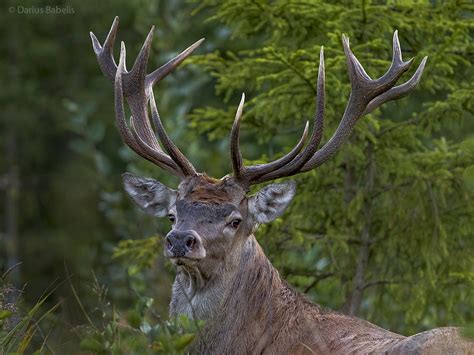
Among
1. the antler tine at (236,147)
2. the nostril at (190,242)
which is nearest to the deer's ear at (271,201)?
the antler tine at (236,147)

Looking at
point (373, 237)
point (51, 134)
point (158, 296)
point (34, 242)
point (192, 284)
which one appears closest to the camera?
point (192, 284)

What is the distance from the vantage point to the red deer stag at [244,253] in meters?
8.91

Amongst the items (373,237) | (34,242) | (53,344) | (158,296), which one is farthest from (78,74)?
(53,344)

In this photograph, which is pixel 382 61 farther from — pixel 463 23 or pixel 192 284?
pixel 192 284

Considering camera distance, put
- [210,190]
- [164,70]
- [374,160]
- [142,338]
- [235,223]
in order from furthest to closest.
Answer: [374,160], [164,70], [210,190], [235,223], [142,338]

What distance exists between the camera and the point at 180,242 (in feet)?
28.6

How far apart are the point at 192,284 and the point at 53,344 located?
1.13 meters

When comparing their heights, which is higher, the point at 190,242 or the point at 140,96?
the point at 140,96

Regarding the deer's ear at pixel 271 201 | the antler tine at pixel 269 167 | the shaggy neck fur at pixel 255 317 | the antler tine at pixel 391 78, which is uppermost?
the antler tine at pixel 391 78

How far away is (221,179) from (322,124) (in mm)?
854

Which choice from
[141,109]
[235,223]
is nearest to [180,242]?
[235,223]

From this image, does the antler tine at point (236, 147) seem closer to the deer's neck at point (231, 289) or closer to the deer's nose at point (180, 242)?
the deer's neck at point (231, 289)

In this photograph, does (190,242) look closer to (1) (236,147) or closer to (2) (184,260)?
(2) (184,260)

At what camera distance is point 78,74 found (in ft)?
91.6
